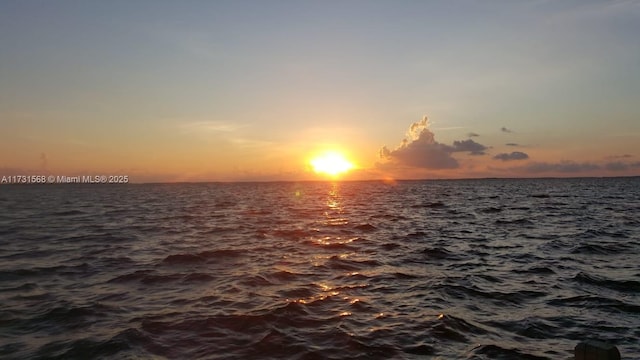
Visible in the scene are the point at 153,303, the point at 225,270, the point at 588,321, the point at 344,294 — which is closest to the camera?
the point at 588,321

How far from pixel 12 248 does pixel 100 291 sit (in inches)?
533

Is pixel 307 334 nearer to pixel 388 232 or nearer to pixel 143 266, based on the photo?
pixel 143 266

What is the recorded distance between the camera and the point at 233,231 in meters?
32.6

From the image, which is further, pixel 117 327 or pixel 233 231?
pixel 233 231

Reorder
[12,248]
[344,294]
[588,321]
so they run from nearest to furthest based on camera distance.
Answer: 1. [588,321]
2. [344,294]
3. [12,248]

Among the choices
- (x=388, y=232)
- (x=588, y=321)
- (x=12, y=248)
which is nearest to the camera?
(x=588, y=321)

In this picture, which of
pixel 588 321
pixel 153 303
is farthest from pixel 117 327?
pixel 588 321

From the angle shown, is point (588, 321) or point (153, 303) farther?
point (153, 303)

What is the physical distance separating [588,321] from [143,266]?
57.0 feet

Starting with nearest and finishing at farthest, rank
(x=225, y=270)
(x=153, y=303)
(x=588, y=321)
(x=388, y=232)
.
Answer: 1. (x=588, y=321)
2. (x=153, y=303)
3. (x=225, y=270)
4. (x=388, y=232)

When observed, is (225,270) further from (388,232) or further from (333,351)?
(388,232)

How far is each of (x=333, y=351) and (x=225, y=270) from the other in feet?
31.4

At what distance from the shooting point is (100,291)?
1538cm

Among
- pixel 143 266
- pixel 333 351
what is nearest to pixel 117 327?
pixel 333 351
